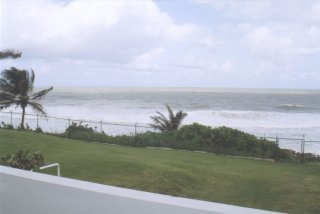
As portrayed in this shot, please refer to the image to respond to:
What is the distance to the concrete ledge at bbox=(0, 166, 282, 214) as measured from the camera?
1598 mm

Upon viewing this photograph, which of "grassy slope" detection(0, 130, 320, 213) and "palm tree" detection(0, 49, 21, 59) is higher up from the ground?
"palm tree" detection(0, 49, 21, 59)

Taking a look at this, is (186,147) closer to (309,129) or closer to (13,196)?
(13,196)

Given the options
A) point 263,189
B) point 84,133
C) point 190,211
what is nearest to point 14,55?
point 84,133

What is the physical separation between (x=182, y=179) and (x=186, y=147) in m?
7.91

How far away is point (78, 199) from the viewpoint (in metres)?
1.88

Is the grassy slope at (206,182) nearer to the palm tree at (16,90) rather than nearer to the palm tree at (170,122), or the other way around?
the palm tree at (170,122)

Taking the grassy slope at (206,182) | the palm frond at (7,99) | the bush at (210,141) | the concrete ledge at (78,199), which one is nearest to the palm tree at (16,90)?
the palm frond at (7,99)

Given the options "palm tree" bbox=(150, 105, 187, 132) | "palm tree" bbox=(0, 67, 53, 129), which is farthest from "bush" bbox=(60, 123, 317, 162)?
"palm tree" bbox=(0, 67, 53, 129)

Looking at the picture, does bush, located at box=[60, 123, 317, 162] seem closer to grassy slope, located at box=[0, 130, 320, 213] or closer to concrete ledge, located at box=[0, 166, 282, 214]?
grassy slope, located at box=[0, 130, 320, 213]

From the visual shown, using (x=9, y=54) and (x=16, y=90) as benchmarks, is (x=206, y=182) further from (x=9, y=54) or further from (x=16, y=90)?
(x=16, y=90)

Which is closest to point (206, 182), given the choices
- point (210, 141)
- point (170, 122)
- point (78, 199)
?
point (78, 199)

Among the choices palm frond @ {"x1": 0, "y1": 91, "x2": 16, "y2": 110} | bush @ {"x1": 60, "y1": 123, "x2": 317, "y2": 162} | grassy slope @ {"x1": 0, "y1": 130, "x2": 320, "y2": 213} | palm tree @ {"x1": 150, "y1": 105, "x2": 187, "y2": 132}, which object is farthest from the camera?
palm frond @ {"x1": 0, "y1": 91, "x2": 16, "y2": 110}

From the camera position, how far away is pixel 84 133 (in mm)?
18938

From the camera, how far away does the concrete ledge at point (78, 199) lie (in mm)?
1598
